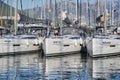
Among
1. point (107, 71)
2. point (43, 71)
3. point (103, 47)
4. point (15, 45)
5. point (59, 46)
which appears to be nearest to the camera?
point (107, 71)

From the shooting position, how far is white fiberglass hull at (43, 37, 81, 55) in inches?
1815

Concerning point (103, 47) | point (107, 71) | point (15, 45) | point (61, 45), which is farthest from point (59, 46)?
point (107, 71)

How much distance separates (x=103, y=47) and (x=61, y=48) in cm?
504

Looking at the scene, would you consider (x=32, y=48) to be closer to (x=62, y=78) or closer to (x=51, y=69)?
(x=51, y=69)

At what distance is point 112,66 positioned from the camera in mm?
35625

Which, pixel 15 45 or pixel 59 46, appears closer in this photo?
pixel 59 46

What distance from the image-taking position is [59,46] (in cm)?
4681

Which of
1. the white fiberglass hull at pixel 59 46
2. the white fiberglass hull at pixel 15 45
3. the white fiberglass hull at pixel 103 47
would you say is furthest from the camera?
the white fiberglass hull at pixel 15 45

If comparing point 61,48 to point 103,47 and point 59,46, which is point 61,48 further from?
point 103,47

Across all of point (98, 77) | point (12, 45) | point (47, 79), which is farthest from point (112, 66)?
point (12, 45)

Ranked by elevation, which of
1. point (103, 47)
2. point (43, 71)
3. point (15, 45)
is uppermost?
point (103, 47)

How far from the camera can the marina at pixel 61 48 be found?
102ft

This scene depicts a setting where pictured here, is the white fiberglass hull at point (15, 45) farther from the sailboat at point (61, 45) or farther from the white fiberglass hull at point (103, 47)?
the white fiberglass hull at point (103, 47)

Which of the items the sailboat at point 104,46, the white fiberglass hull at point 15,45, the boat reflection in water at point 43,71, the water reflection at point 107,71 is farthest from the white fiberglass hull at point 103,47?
the white fiberglass hull at point 15,45
